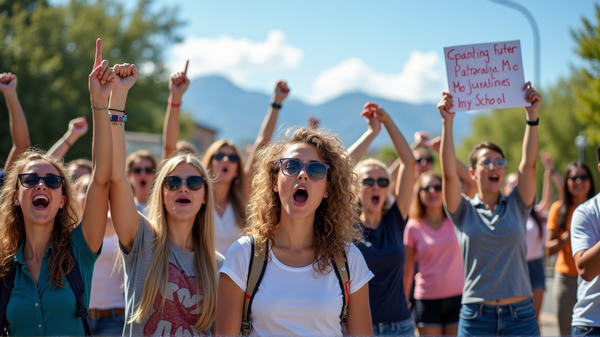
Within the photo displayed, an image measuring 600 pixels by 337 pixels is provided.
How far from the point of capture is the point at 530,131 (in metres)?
4.37

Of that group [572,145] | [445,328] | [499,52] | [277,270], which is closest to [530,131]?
[499,52]

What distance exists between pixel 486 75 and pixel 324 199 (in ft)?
6.85

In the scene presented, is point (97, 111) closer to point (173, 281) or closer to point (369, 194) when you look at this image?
point (173, 281)

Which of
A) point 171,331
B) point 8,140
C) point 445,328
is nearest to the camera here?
point 171,331

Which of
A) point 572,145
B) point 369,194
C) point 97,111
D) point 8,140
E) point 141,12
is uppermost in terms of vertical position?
point 141,12

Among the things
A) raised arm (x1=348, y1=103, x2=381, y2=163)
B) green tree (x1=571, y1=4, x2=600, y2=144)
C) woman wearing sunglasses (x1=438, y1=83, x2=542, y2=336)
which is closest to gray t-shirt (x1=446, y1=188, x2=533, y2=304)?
woman wearing sunglasses (x1=438, y1=83, x2=542, y2=336)

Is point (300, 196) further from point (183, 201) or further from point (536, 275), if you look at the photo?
point (536, 275)

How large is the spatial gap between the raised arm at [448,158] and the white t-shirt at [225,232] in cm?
179

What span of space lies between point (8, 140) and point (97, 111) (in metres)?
15.0

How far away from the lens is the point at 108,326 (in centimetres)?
464

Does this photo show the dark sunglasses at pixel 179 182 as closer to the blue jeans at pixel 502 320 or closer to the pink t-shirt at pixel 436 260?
the blue jeans at pixel 502 320

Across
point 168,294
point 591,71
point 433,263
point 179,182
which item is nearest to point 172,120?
point 179,182

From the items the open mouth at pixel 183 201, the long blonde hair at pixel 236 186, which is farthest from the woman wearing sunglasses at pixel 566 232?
the open mouth at pixel 183 201

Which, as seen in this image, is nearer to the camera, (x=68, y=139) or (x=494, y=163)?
(x=494, y=163)
